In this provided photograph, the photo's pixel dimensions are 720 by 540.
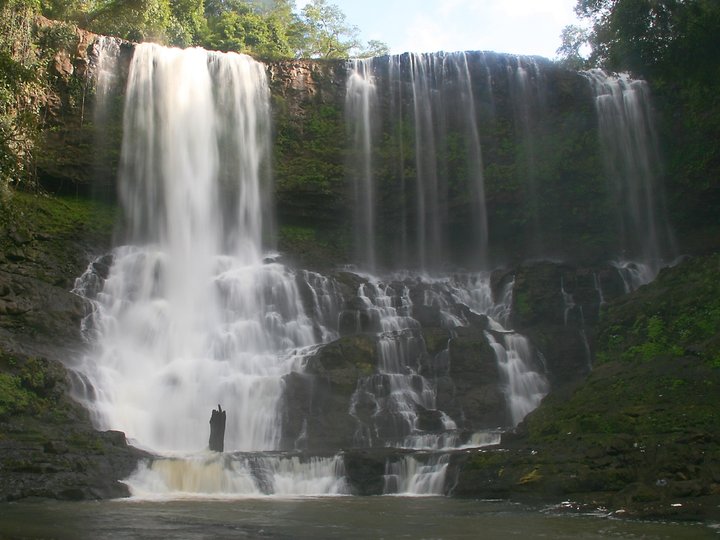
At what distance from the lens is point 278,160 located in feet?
105

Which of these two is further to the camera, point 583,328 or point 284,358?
point 583,328

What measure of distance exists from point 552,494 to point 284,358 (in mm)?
11093

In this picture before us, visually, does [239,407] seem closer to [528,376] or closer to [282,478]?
[282,478]

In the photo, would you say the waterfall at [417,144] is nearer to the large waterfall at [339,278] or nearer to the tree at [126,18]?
the large waterfall at [339,278]

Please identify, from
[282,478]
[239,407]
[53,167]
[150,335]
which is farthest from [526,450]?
[53,167]

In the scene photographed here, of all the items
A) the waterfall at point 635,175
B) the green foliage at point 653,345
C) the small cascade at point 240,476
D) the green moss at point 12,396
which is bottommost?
the small cascade at point 240,476

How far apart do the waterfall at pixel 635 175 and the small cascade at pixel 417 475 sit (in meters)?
17.3

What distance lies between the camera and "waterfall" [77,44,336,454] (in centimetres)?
2098

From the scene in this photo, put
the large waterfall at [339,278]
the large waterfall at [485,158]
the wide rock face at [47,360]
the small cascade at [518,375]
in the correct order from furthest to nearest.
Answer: the large waterfall at [485,158] < the small cascade at [518,375] < the large waterfall at [339,278] < the wide rock face at [47,360]

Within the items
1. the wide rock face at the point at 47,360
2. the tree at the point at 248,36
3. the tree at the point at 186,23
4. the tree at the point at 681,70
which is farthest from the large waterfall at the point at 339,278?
the tree at the point at 248,36

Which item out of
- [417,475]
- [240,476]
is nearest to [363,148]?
[417,475]

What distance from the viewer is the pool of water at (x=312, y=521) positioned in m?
9.62

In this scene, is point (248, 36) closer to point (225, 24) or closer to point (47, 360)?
point (225, 24)

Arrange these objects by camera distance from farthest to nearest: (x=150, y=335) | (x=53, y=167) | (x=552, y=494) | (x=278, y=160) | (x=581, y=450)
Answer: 1. (x=278, y=160)
2. (x=53, y=167)
3. (x=150, y=335)
4. (x=581, y=450)
5. (x=552, y=494)
